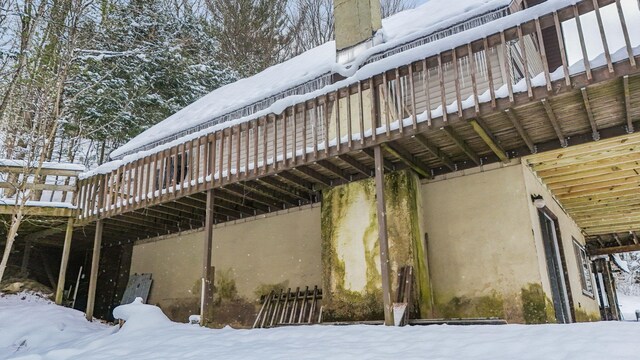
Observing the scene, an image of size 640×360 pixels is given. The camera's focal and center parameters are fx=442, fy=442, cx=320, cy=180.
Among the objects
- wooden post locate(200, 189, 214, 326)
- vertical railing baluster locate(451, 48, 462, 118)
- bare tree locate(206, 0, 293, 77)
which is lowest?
wooden post locate(200, 189, 214, 326)

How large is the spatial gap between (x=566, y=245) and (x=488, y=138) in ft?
15.2

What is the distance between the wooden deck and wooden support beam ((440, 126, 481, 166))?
0.02m

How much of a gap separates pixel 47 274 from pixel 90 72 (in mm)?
7509

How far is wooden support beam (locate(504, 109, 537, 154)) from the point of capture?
576cm

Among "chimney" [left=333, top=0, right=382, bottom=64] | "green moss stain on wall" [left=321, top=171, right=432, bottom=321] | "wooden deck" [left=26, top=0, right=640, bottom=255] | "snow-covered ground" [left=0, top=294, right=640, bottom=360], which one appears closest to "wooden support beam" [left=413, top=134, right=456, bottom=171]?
"wooden deck" [left=26, top=0, right=640, bottom=255]

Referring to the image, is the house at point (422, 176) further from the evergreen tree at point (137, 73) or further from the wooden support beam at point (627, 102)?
the evergreen tree at point (137, 73)

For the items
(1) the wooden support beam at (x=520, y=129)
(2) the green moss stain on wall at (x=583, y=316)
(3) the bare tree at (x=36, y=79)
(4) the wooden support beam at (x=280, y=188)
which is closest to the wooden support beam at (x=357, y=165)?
(4) the wooden support beam at (x=280, y=188)

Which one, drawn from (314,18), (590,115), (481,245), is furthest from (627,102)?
(314,18)

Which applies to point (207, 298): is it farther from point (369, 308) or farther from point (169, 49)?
point (169, 49)

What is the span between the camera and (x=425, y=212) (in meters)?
7.86

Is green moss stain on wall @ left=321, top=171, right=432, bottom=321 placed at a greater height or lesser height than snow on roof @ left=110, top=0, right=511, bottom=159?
lesser

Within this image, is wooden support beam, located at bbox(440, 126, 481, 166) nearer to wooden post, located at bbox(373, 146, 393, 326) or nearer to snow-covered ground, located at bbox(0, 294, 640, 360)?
wooden post, located at bbox(373, 146, 393, 326)

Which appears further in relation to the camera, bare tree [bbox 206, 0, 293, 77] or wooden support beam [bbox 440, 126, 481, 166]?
bare tree [bbox 206, 0, 293, 77]

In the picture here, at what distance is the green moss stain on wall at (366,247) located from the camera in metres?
7.08
